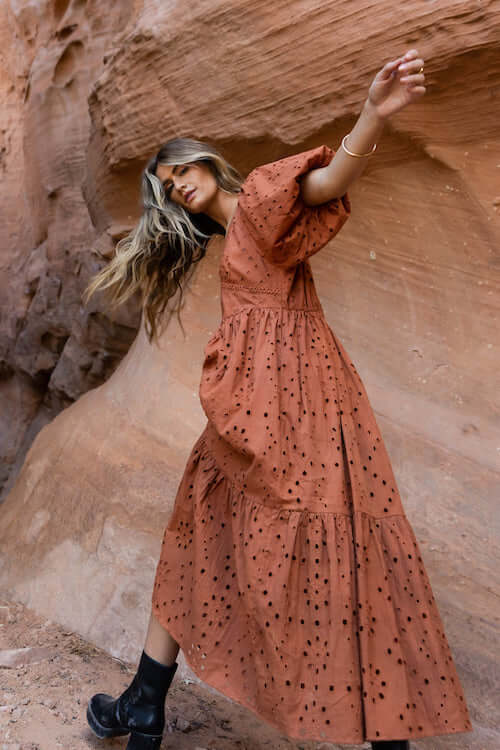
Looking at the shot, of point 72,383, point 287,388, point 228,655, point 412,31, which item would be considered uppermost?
point 412,31

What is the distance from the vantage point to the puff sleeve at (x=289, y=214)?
1725 mm

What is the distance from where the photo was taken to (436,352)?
2.56 meters

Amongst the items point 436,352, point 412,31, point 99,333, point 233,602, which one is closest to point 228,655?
point 233,602

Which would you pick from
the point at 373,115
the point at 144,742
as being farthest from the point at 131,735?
the point at 373,115

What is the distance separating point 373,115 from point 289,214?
28cm

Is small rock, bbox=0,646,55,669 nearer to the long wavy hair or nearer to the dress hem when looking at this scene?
the dress hem

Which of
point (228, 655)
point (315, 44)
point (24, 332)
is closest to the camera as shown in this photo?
point (228, 655)

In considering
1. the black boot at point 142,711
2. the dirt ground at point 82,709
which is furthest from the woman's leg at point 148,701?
A: the dirt ground at point 82,709

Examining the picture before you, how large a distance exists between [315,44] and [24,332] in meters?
4.00

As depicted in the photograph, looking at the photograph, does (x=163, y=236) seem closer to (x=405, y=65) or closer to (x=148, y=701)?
(x=405, y=65)

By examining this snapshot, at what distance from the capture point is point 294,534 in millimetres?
1571

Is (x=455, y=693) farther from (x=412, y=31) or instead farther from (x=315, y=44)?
(x=315, y=44)

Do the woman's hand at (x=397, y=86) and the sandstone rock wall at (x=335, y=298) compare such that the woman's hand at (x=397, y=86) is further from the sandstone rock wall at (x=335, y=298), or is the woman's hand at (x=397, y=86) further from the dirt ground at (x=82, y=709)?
the dirt ground at (x=82, y=709)

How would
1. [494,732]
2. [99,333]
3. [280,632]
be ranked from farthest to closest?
[99,333] < [494,732] < [280,632]
